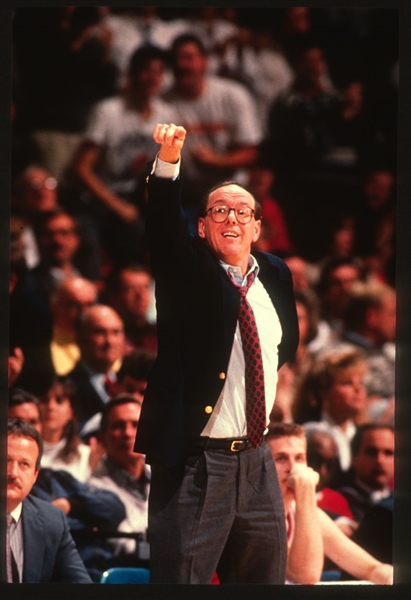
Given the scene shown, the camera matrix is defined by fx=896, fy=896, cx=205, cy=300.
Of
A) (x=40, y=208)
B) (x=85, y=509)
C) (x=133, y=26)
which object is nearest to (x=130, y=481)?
(x=85, y=509)

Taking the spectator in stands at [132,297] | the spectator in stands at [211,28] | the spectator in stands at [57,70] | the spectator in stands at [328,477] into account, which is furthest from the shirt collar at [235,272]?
the spectator in stands at [211,28]

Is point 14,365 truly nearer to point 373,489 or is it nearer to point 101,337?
point 101,337

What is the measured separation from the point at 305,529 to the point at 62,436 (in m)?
1.05

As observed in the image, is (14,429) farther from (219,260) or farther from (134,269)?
(219,260)

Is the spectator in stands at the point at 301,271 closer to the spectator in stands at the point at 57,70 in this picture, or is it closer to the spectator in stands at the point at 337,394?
the spectator in stands at the point at 337,394

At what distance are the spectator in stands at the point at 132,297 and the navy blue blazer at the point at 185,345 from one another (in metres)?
0.15

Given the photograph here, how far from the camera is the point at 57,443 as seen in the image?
11.9 ft

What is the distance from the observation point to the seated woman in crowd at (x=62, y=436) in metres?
3.63

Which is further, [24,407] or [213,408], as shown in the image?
[24,407]

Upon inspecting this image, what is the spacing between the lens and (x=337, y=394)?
374cm

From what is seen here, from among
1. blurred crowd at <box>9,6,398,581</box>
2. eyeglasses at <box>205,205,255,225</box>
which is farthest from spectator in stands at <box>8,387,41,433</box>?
eyeglasses at <box>205,205,255,225</box>

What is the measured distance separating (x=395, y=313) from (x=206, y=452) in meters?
1.02

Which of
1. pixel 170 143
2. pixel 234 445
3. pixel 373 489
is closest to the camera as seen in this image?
pixel 170 143

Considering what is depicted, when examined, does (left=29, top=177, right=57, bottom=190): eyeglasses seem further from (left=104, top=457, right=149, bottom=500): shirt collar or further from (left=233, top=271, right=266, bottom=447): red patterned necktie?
(left=104, top=457, right=149, bottom=500): shirt collar
